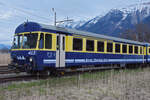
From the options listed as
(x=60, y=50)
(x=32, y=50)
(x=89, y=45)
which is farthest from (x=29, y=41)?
(x=89, y=45)

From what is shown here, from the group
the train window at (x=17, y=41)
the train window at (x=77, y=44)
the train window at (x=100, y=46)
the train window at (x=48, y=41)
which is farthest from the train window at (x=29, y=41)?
the train window at (x=100, y=46)

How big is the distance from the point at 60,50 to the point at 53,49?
562mm

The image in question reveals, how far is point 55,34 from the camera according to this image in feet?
35.0

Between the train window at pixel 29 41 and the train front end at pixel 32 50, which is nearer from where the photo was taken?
the train front end at pixel 32 50

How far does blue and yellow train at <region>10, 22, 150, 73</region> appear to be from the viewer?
996 centimetres

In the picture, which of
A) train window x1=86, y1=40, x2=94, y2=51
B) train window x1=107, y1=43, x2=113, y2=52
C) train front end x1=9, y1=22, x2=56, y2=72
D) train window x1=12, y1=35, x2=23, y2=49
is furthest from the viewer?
train window x1=107, y1=43, x2=113, y2=52

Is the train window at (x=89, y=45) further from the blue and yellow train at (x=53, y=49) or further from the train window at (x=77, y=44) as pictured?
the train window at (x=77, y=44)

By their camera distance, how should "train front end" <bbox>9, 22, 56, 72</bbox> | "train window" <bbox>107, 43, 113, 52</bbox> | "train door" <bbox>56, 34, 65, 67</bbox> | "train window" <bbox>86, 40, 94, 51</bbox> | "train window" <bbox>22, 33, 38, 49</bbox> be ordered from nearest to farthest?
"train front end" <bbox>9, 22, 56, 72</bbox>, "train window" <bbox>22, 33, 38, 49</bbox>, "train door" <bbox>56, 34, 65, 67</bbox>, "train window" <bbox>86, 40, 94, 51</bbox>, "train window" <bbox>107, 43, 113, 52</bbox>

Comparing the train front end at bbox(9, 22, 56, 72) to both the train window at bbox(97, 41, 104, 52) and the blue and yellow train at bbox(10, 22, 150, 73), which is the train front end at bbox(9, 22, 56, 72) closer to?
the blue and yellow train at bbox(10, 22, 150, 73)

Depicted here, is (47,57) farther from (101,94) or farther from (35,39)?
(101,94)

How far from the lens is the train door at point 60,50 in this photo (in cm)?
1075

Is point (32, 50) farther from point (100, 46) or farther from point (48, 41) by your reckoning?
point (100, 46)

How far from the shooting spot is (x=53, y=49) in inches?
412

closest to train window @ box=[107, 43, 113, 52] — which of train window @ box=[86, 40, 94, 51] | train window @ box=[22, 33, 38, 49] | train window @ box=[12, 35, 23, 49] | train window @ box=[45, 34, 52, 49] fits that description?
train window @ box=[86, 40, 94, 51]
